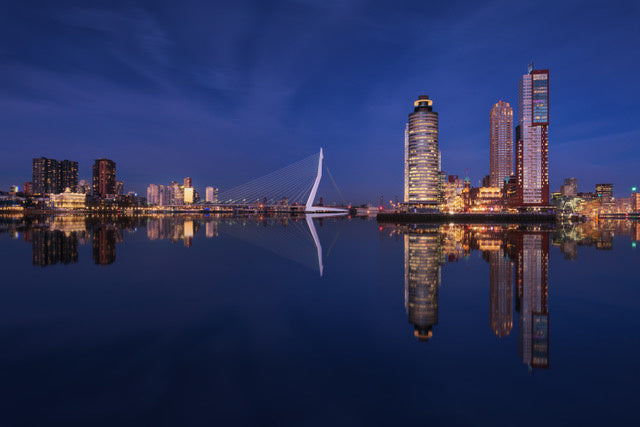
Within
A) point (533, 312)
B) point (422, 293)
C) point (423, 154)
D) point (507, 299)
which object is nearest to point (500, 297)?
point (507, 299)

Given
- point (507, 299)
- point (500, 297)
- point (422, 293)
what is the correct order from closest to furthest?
point (507, 299) < point (500, 297) < point (422, 293)

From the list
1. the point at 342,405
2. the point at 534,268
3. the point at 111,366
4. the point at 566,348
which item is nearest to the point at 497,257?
the point at 534,268

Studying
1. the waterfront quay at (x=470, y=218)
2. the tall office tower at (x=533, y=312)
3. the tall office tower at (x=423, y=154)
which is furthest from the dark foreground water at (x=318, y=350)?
the tall office tower at (x=423, y=154)

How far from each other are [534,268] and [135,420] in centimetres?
1987

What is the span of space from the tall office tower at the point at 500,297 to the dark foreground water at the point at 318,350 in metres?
0.09

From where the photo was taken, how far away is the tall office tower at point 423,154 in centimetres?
17600

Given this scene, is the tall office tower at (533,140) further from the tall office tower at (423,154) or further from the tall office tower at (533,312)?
the tall office tower at (533,312)

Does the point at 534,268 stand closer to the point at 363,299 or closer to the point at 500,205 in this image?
the point at 363,299

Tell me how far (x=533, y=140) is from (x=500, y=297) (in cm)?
18076

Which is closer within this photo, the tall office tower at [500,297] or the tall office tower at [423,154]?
the tall office tower at [500,297]

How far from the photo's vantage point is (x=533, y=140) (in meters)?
165

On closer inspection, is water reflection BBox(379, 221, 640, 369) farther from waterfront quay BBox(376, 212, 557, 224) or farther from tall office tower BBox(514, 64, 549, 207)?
tall office tower BBox(514, 64, 549, 207)

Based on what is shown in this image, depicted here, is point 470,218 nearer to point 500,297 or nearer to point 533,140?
point 533,140

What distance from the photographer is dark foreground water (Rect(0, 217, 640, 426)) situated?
577cm
